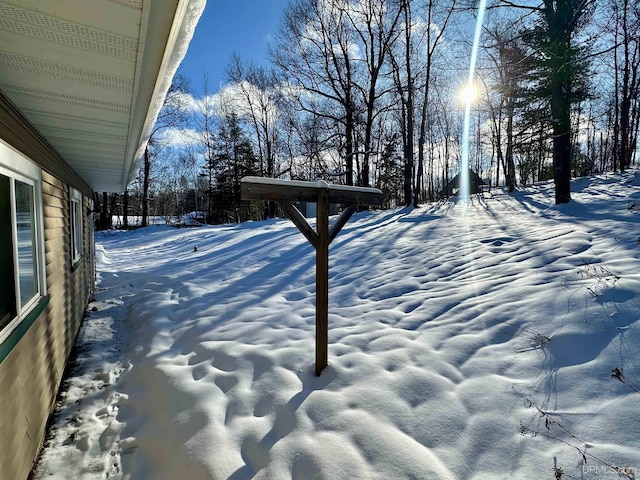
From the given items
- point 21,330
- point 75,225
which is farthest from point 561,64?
point 75,225

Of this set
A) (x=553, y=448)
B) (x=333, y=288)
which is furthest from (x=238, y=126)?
(x=553, y=448)

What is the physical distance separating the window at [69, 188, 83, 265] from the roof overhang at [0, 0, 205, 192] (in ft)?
7.66

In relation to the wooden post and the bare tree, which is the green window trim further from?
the bare tree

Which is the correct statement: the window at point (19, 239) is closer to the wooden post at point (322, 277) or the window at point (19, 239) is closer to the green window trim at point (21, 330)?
the green window trim at point (21, 330)

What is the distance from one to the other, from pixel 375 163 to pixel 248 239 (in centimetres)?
1566

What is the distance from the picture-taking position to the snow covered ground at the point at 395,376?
1.97 meters

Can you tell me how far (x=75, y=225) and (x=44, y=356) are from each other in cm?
302

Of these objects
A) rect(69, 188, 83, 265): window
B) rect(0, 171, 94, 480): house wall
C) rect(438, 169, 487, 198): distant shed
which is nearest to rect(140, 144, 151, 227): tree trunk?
rect(69, 188, 83, 265): window

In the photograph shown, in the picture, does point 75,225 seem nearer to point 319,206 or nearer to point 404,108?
point 319,206

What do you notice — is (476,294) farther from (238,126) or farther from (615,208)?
(238,126)

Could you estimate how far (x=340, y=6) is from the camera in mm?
14398

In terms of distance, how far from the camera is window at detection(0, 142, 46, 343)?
2062 mm

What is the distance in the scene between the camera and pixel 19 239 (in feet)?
7.82

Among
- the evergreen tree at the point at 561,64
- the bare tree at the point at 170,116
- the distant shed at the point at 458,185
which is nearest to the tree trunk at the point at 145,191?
the bare tree at the point at 170,116
